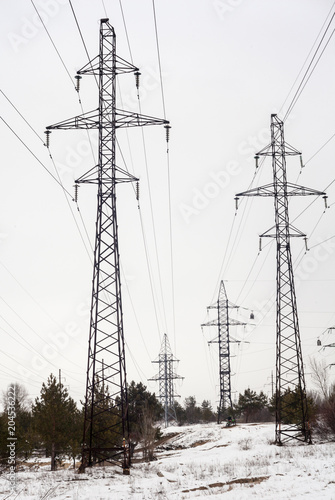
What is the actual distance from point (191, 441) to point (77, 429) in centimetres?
1541

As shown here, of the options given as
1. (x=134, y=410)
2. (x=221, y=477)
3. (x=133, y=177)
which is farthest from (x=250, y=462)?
(x=134, y=410)

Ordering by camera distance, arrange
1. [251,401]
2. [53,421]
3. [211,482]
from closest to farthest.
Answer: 1. [211,482]
2. [53,421]
3. [251,401]

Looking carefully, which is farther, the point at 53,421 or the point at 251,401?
the point at 251,401

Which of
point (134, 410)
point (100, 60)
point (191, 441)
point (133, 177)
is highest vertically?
point (100, 60)

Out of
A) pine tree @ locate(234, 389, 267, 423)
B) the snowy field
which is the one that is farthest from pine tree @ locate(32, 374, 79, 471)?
pine tree @ locate(234, 389, 267, 423)

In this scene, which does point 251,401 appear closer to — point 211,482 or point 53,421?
point 53,421

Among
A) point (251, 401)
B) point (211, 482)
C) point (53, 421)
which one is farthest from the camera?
point (251, 401)

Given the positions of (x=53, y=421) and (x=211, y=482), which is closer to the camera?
(x=211, y=482)

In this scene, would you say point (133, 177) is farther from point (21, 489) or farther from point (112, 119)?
point (21, 489)

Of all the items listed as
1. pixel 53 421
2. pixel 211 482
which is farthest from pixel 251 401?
pixel 211 482

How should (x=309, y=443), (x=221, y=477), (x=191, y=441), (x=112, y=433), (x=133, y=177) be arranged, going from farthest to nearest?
(x=191, y=441)
(x=112, y=433)
(x=309, y=443)
(x=133, y=177)
(x=221, y=477)

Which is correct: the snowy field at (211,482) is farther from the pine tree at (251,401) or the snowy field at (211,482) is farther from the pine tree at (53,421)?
the pine tree at (251,401)

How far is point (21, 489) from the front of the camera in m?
21.2

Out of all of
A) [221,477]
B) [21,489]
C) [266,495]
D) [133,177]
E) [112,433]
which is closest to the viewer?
[266,495]
